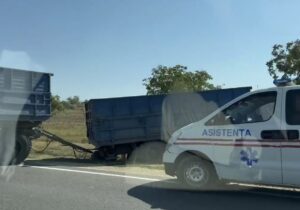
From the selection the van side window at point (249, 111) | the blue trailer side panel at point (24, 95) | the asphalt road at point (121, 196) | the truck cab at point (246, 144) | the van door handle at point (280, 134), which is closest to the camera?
the asphalt road at point (121, 196)

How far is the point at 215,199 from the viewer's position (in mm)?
9055

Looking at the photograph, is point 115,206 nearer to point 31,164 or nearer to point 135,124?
point 31,164

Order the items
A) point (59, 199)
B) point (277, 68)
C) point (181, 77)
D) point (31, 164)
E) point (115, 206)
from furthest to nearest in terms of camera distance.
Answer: point (277, 68) < point (181, 77) < point (31, 164) < point (59, 199) < point (115, 206)

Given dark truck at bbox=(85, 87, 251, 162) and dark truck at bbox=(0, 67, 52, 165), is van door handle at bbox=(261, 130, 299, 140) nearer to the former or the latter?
dark truck at bbox=(85, 87, 251, 162)

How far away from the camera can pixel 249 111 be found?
9.48 meters

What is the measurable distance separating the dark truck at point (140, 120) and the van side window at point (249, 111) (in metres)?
7.95

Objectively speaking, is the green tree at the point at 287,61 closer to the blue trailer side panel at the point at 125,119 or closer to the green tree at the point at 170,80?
the green tree at the point at 170,80

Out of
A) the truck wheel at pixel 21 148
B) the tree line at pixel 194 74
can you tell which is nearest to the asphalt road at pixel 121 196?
the truck wheel at pixel 21 148

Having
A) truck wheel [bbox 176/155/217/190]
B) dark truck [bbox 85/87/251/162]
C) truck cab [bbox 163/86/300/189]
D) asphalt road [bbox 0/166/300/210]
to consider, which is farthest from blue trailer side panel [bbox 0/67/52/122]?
truck wheel [bbox 176/155/217/190]

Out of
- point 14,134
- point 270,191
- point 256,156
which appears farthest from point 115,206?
point 14,134

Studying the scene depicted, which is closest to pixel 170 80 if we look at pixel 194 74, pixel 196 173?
pixel 194 74

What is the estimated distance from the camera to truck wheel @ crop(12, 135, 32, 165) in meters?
16.0

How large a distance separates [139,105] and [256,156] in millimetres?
9041

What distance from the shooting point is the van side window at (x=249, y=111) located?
925 centimetres
